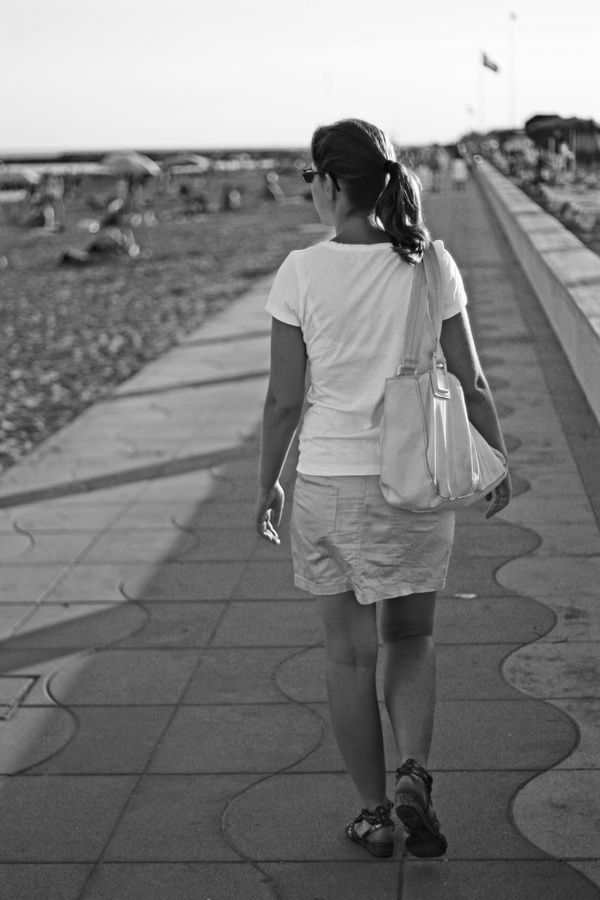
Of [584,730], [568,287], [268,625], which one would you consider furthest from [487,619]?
[568,287]

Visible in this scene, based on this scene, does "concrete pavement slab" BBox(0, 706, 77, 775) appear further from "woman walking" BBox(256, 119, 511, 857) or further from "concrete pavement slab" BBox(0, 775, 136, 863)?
"woman walking" BBox(256, 119, 511, 857)

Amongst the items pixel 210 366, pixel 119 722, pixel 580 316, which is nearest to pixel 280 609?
pixel 119 722

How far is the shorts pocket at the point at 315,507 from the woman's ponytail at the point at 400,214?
1.64ft

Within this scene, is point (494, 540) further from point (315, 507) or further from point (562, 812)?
point (315, 507)

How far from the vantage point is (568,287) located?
25.6 ft

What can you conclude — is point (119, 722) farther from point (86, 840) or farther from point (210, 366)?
point (210, 366)

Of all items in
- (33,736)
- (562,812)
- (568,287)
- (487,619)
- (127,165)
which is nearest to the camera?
(562,812)

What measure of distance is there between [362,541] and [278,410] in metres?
0.35

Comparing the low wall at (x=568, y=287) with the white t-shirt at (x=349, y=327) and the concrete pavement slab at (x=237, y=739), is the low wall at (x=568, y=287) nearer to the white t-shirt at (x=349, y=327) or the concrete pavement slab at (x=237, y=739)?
the concrete pavement slab at (x=237, y=739)

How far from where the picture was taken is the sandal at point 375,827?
101 inches

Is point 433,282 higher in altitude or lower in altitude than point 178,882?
higher

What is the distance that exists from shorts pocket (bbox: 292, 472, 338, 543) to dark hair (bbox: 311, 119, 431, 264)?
0.50 m

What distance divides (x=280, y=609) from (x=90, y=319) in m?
10.2

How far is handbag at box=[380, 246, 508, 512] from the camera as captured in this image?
2357 mm
